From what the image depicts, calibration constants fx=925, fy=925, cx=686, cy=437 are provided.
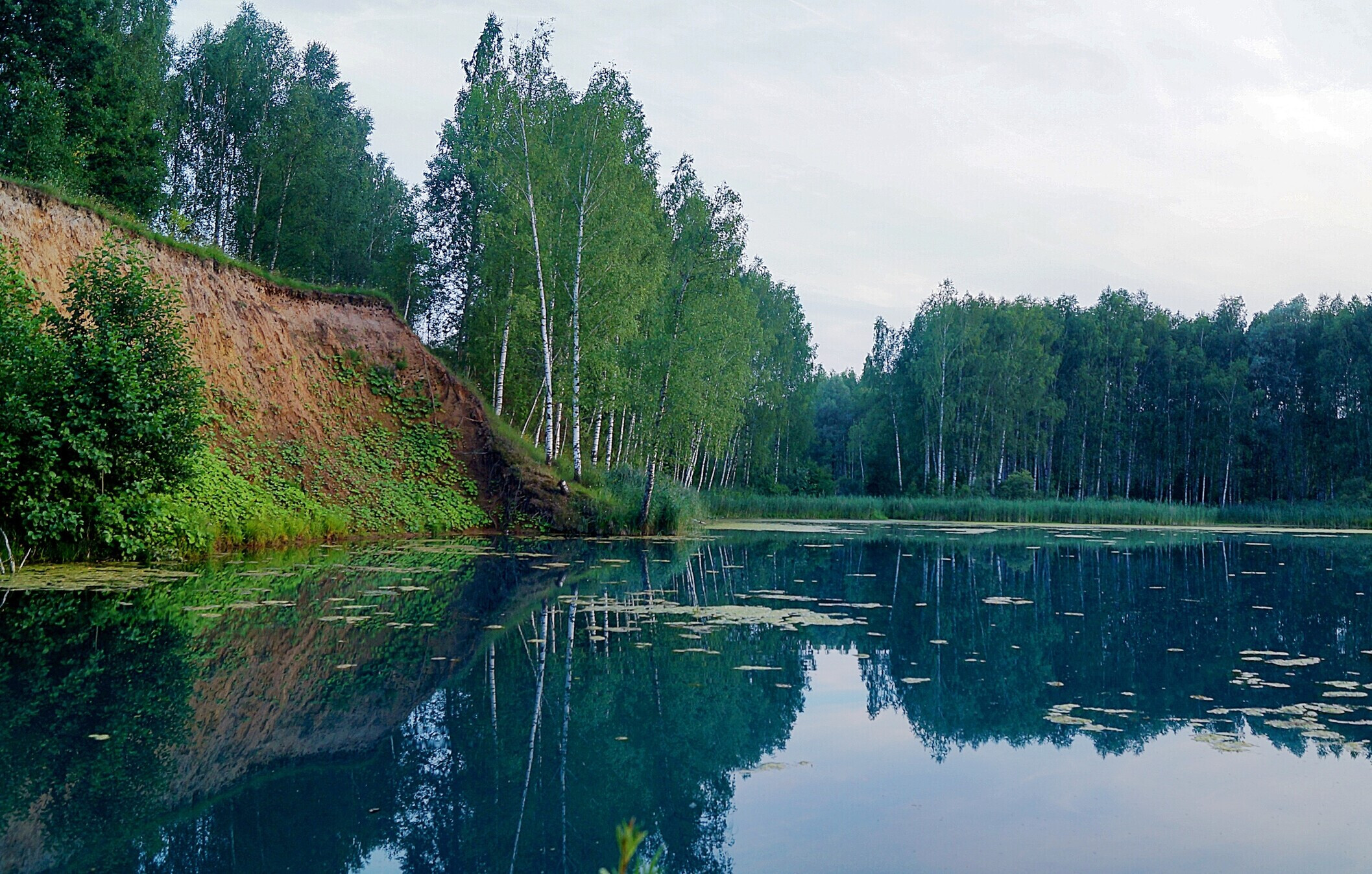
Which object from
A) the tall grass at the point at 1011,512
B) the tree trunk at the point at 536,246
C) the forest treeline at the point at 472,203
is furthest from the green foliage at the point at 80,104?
the tall grass at the point at 1011,512

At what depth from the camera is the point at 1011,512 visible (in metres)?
38.4

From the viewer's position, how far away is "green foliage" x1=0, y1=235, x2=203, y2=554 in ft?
37.8

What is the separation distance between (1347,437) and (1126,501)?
20.7m

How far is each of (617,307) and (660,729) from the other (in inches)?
753

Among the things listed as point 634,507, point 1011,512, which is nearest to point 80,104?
point 634,507

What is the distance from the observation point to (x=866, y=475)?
2520 inches

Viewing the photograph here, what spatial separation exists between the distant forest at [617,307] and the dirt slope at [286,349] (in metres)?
2.00

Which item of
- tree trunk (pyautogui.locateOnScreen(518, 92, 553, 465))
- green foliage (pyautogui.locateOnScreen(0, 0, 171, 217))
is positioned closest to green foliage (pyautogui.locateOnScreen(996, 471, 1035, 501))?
tree trunk (pyautogui.locateOnScreen(518, 92, 553, 465))

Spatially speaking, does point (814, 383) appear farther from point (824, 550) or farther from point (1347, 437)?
point (824, 550)

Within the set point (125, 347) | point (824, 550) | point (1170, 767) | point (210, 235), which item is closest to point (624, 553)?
point (824, 550)

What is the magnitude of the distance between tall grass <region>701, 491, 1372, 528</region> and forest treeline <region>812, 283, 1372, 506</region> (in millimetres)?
7578

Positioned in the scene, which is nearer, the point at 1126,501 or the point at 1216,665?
the point at 1216,665

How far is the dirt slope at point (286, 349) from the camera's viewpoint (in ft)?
55.7

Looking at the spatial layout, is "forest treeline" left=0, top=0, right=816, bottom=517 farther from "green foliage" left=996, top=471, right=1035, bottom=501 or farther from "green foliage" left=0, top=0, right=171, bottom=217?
"green foliage" left=996, top=471, right=1035, bottom=501
